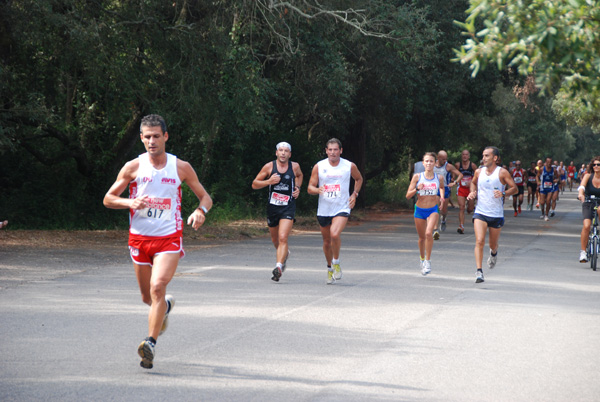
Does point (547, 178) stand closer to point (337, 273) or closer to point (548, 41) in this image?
point (337, 273)

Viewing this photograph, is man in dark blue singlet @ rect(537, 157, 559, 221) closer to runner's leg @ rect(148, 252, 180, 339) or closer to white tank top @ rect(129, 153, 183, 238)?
white tank top @ rect(129, 153, 183, 238)

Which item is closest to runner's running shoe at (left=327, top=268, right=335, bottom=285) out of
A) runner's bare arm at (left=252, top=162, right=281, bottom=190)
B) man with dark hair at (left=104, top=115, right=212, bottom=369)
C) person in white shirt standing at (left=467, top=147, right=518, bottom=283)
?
runner's bare arm at (left=252, top=162, right=281, bottom=190)

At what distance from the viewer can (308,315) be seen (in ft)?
29.7

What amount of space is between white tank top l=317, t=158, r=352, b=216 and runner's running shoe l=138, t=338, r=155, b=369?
6.07 metres

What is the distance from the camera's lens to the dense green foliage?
54.4 feet

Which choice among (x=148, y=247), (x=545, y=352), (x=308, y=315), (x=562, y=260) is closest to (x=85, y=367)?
(x=148, y=247)

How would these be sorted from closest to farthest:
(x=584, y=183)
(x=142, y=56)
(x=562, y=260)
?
(x=584, y=183), (x=562, y=260), (x=142, y=56)

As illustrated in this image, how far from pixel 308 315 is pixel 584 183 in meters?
7.69

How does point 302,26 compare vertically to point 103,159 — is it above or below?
above

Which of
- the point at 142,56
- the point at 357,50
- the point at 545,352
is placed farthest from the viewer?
the point at 357,50

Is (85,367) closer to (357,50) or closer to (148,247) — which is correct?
(148,247)

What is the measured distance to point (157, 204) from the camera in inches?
269

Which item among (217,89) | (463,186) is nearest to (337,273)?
(217,89)

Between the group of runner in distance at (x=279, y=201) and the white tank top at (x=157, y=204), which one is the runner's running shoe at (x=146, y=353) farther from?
the white tank top at (x=157, y=204)
